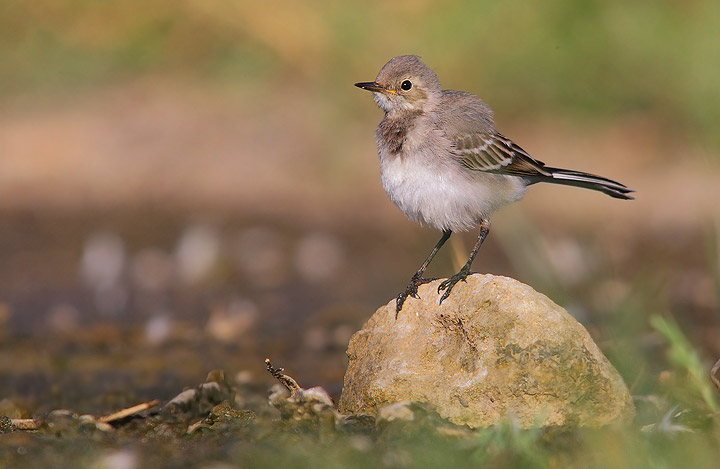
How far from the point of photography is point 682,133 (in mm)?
14172

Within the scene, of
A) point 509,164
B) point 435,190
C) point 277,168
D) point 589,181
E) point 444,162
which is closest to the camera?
point 435,190

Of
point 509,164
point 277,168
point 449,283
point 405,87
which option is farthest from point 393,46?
point 449,283

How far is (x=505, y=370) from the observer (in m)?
5.45

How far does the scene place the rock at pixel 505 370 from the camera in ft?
17.7

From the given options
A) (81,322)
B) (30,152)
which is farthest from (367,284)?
(30,152)

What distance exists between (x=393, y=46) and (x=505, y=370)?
10164 millimetres

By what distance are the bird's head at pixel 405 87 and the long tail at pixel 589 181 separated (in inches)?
36.2

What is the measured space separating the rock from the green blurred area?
30.3ft

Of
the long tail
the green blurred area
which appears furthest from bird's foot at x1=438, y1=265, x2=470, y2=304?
the green blurred area

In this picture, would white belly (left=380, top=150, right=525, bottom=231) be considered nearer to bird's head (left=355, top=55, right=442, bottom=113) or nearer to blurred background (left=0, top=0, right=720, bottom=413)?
bird's head (left=355, top=55, right=442, bottom=113)

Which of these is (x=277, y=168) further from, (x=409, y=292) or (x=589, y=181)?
(x=409, y=292)

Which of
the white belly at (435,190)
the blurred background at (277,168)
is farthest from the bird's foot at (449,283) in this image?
the blurred background at (277,168)

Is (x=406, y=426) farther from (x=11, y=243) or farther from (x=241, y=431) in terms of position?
(x=11, y=243)

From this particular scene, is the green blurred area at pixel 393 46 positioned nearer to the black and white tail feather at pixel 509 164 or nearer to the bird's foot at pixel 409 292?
the black and white tail feather at pixel 509 164
